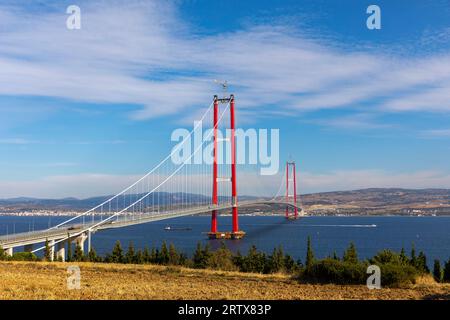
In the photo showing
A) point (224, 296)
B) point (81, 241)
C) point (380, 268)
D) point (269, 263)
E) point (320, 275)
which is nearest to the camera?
point (224, 296)

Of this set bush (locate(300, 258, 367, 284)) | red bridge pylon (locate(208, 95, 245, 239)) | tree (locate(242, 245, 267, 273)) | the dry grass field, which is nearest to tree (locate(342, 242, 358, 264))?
bush (locate(300, 258, 367, 284))

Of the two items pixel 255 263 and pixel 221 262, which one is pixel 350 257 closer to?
pixel 221 262

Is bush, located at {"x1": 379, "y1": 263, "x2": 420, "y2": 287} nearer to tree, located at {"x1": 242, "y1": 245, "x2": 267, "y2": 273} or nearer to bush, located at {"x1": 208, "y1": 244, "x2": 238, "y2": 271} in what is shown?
bush, located at {"x1": 208, "y1": 244, "x2": 238, "y2": 271}

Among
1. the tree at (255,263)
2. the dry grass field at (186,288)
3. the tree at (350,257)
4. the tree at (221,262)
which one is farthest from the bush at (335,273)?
the tree at (255,263)

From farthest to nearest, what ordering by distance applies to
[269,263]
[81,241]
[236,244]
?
[236,244] → [81,241] → [269,263]

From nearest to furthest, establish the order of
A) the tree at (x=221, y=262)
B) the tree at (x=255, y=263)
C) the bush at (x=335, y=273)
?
the bush at (x=335, y=273) < the tree at (x=221, y=262) < the tree at (x=255, y=263)

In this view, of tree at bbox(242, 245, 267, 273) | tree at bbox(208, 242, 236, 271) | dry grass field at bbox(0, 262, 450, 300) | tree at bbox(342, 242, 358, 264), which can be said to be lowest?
tree at bbox(242, 245, 267, 273)

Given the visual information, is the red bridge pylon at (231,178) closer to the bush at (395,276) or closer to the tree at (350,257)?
the tree at (350,257)
